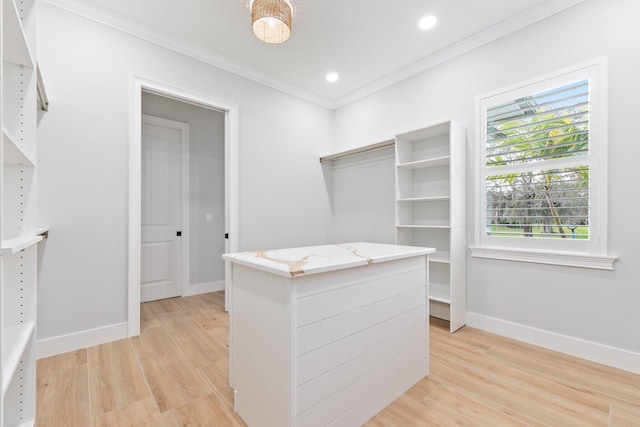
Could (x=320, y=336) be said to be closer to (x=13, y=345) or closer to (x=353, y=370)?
(x=353, y=370)

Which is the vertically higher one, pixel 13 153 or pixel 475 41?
pixel 475 41

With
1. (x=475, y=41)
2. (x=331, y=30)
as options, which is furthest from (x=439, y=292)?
(x=331, y=30)

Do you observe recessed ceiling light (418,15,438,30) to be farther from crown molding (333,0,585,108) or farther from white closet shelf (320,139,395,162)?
white closet shelf (320,139,395,162)

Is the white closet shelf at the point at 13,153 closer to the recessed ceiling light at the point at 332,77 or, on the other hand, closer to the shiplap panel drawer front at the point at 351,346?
the shiplap panel drawer front at the point at 351,346

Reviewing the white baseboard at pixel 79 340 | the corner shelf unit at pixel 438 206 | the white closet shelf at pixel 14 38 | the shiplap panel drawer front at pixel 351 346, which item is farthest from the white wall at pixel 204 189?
the shiplap panel drawer front at pixel 351 346

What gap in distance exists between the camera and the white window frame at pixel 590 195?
2.15 m

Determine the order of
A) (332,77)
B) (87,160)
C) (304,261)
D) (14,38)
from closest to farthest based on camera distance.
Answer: (14,38) → (304,261) → (87,160) → (332,77)

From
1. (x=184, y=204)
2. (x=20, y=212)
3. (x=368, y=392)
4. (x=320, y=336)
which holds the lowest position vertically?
(x=368, y=392)

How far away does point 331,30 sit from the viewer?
2.76 meters

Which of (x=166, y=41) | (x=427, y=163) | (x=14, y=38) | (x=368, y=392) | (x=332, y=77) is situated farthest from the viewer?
(x=332, y=77)

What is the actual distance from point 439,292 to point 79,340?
3.37m

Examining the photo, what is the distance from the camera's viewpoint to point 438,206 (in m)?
3.12

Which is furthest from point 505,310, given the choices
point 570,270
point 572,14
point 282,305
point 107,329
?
point 107,329

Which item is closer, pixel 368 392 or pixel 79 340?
pixel 368 392
